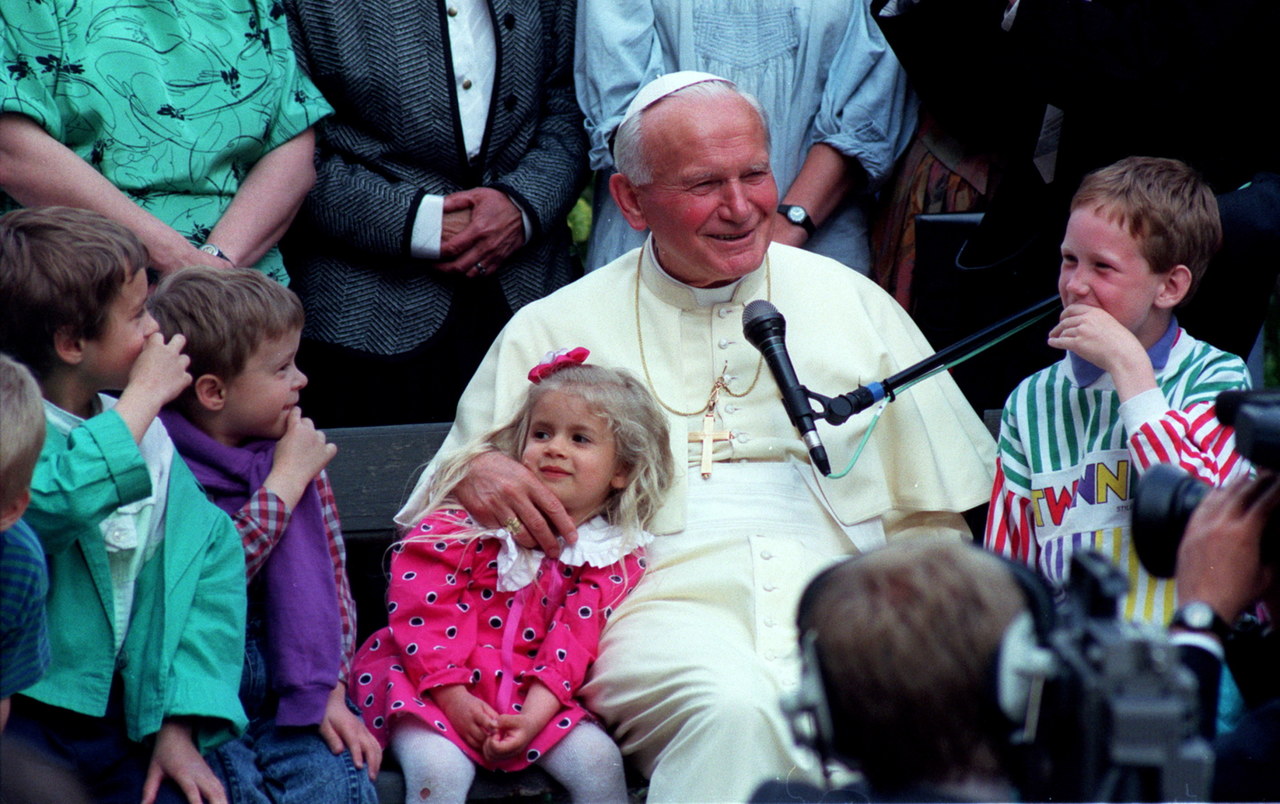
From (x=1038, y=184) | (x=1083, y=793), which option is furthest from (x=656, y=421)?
(x=1083, y=793)

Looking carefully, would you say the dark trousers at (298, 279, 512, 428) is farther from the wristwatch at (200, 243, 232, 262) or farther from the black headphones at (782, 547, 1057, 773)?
the black headphones at (782, 547, 1057, 773)

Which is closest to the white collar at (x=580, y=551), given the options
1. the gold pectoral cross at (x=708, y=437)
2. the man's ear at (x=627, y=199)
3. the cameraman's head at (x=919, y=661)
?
the gold pectoral cross at (x=708, y=437)

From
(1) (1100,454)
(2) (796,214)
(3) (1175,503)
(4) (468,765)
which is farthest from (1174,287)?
(4) (468,765)

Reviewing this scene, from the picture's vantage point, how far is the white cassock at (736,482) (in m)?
3.51

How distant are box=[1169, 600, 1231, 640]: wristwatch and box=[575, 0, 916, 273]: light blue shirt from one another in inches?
106

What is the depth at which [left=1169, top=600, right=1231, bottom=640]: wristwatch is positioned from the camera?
216 cm

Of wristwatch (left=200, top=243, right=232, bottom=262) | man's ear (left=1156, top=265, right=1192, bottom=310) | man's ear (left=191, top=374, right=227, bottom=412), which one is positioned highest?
man's ear (left=1156, top=265, right=1192, bottom=310)

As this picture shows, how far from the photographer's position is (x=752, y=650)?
3.72 m

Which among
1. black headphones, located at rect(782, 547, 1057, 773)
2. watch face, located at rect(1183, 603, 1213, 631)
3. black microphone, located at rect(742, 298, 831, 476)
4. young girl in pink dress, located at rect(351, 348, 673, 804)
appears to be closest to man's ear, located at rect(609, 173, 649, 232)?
black microphone, located at rect(742, 298, 831, 476)

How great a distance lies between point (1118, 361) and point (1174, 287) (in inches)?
11.1

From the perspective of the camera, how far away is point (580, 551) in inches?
150

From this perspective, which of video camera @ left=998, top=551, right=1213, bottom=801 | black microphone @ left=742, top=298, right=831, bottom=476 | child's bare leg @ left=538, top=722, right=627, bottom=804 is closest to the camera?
video camera @ left=998, top=551, right=1213, bottom=801

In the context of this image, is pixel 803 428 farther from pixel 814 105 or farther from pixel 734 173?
pixel 814 105

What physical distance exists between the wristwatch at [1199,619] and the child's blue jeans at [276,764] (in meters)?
1.78
